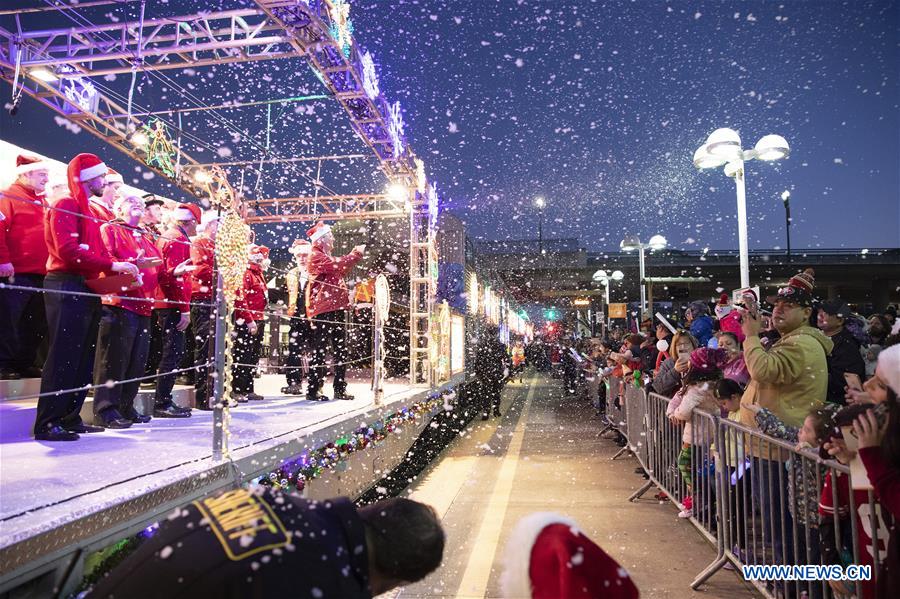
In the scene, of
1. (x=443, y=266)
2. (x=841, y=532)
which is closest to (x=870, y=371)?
(x=841, y=532)

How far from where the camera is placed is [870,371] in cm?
623

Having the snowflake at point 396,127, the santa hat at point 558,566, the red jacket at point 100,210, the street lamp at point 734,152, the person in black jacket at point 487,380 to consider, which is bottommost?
the person in black jacket at point 487,380

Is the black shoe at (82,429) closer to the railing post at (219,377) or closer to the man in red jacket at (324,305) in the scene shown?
the railing post at (219,377)

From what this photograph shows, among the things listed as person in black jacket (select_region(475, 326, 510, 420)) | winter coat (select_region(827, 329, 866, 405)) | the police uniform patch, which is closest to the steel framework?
person in black jacket (select_region(475, 326, 510, 420))

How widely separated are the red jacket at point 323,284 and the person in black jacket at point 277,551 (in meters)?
5.92

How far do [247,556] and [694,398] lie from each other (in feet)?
15.3

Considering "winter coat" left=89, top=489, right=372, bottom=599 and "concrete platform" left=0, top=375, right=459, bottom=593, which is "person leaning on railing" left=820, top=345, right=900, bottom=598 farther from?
"concrete platform" left=0, top=375, right=459, bottom=593

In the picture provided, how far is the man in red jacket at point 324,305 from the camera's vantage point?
7438 millimetres

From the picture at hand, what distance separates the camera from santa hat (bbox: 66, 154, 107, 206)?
399cm

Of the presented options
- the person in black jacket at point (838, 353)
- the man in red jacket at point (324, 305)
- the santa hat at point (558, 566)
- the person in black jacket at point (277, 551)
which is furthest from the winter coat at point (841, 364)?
the man in red jacket at point (324, 305)

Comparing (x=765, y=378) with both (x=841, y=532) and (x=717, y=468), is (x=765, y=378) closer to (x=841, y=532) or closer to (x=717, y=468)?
(x=717, y=468)

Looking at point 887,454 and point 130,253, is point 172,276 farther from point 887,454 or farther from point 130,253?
point 887,454

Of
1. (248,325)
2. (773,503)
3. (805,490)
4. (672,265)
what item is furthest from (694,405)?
(672,265)

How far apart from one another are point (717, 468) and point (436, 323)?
697cm
